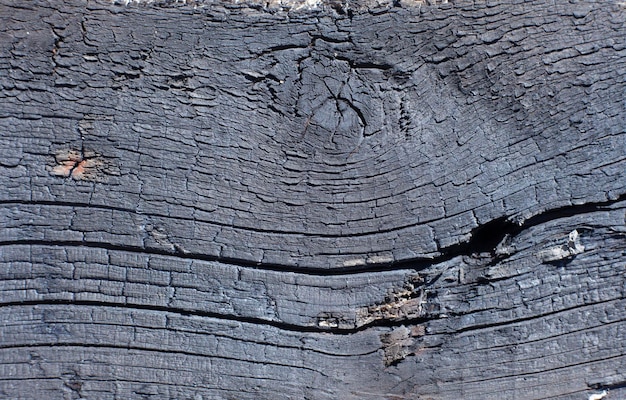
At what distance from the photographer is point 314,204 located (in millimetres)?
1432

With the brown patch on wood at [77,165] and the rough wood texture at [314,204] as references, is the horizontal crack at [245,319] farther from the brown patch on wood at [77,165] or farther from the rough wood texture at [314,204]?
the brown patch on wood at [77,165]

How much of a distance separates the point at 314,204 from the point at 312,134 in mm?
169

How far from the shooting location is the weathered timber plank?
142 centimetres

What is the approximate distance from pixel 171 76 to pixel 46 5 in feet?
1.16

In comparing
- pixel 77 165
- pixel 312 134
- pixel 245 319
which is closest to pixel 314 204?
pixel 312 134

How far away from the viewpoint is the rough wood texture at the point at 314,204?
4.62 feet

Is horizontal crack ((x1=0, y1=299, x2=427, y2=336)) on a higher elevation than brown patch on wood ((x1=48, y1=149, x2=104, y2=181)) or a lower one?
lower

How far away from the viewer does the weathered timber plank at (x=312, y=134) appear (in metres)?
1.42

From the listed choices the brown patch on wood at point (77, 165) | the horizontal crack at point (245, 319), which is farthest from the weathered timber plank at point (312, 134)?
the horizontal crack at point (245, 319)

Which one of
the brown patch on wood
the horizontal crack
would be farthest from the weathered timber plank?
the horizontal crack

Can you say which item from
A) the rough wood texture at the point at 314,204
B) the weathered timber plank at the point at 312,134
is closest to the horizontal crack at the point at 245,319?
the rough wood texture at the point at 314,204

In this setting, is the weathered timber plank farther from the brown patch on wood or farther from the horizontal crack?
the horizontal crack

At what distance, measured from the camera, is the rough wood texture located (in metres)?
1.41

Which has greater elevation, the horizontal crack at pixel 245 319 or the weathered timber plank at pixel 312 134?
the weathered timber plank at pixel 312 134
